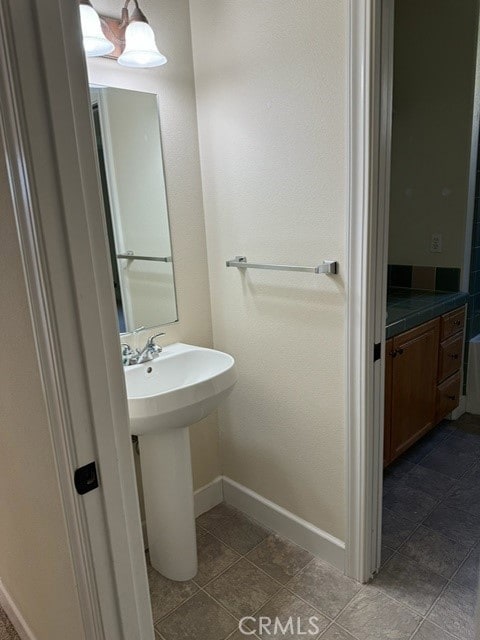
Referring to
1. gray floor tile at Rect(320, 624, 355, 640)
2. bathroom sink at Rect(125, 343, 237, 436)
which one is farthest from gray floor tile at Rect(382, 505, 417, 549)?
bathroom sink at Rect(125, 343, 237, 436)

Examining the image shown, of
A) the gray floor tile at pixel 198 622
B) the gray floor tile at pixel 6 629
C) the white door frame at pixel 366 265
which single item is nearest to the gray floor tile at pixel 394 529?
the white door frame at pixel 366 265

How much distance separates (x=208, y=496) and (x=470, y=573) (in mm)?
1156

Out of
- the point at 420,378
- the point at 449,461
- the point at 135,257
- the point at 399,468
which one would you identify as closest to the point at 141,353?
the point at 135,257

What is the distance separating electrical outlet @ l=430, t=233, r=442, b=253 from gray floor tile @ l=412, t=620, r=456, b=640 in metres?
2.06

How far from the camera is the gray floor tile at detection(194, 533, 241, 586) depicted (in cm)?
185

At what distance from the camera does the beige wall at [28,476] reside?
86cm

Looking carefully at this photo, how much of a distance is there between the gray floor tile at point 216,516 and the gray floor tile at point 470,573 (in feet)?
3.22

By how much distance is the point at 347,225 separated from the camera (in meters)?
1.50

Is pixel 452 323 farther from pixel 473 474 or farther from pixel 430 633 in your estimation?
pixel 430 633

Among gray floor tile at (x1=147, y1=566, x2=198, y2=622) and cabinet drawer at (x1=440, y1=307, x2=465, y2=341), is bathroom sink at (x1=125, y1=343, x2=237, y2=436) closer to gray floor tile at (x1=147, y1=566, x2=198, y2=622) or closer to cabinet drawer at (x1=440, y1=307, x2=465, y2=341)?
gray floor tile at (x1=147, y1=566, x2=198, y2=622)

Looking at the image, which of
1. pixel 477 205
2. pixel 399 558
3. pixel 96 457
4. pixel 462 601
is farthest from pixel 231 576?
pixel 477 205

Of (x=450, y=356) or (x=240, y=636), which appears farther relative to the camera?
(x=450, y=356)

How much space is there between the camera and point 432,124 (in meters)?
2.76

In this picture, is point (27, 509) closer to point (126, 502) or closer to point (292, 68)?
point (126, 502)
